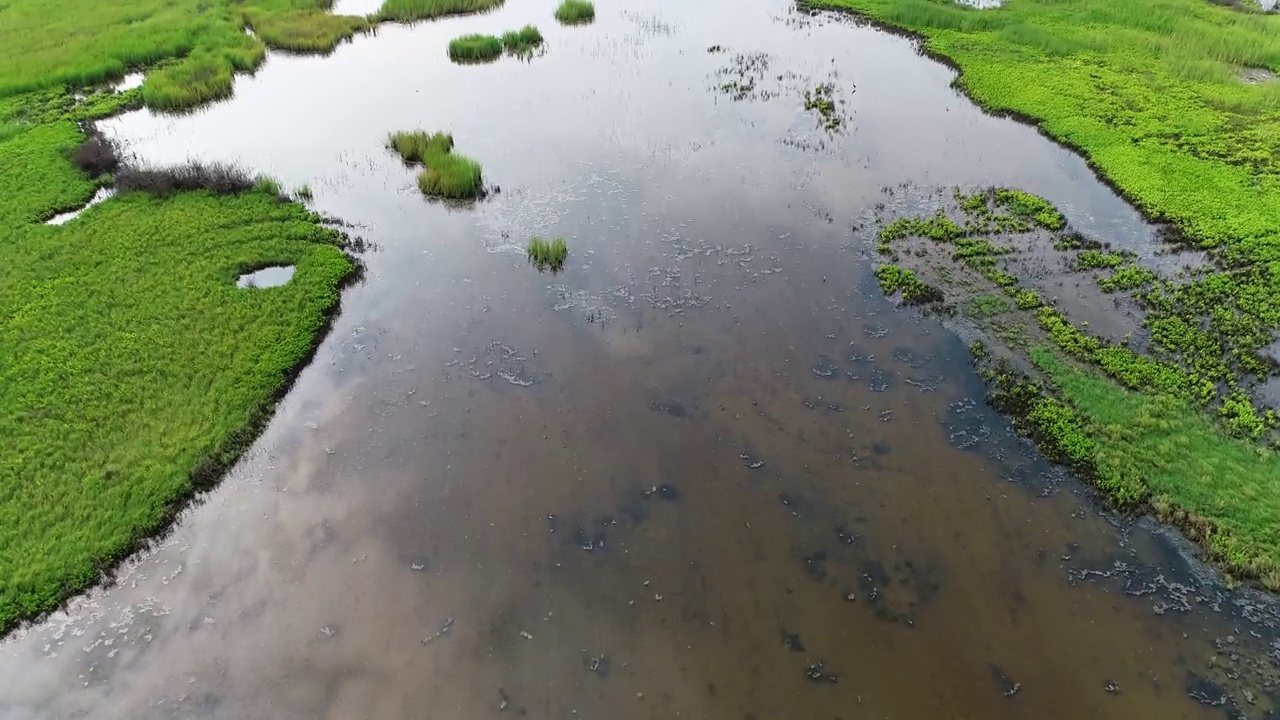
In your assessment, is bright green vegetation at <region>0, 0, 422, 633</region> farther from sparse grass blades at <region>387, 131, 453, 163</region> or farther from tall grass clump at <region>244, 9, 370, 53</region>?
tall grass clump at <region>244, 9, 370, 53</region>

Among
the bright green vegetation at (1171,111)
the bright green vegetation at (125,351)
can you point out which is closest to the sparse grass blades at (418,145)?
the bright green vegetation at (125,351)

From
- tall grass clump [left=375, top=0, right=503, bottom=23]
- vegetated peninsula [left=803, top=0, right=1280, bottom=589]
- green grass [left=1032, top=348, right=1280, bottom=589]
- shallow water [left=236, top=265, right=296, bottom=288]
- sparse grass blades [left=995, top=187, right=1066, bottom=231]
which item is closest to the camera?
Result: green grass [left=1032, top=348, right=1280, bottom=589]

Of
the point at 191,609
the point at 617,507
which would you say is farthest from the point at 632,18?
the point at 191,609

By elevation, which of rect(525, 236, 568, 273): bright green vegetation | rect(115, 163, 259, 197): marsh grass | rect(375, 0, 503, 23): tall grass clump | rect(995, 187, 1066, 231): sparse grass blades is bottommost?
rect(525, 236, 568, 273): bright green vegetation

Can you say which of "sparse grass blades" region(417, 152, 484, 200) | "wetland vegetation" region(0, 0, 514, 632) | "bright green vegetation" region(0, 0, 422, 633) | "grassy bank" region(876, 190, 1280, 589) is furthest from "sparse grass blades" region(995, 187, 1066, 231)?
"bright green vegetation" region(0, 0, 422, 633)

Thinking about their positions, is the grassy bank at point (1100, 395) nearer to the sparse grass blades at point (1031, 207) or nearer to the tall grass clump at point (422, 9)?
the sparse grass blades at point (1031, 207)
